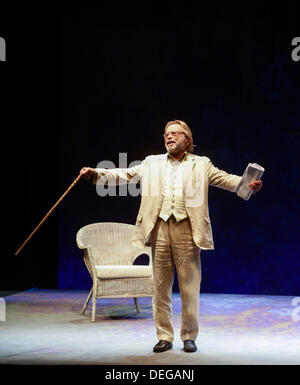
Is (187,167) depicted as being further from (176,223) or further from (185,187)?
(176,223)

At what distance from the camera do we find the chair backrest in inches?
223

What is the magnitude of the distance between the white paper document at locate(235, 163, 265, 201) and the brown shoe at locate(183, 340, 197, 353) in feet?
3.21

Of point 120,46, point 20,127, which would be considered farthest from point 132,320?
point 120,46

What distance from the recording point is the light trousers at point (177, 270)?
384 cm

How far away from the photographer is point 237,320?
204 inches

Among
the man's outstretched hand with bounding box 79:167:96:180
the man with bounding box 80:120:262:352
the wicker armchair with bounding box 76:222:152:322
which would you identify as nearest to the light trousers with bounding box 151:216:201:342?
the man with bounding box 80:120:262:352

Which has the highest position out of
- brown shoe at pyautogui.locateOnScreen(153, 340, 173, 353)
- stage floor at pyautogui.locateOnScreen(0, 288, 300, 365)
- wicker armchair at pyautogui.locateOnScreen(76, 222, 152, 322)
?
wicker armchair at pyautogui.locateOnScreen(76, 222, 152, 322)

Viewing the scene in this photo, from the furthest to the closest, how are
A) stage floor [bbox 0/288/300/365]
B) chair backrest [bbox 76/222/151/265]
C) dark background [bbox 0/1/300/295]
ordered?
1. dark background [bbox 0/1/300/295]
2. chair backrest [bbox 76/222/151/265]
3. stage floor [bbox 0/288/300/365]

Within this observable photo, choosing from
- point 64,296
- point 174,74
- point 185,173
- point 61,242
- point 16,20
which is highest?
point 16,20

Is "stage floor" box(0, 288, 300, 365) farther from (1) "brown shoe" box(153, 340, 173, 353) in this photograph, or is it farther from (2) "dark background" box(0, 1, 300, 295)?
(2) "dark background" box(0, 1, 300, 295)

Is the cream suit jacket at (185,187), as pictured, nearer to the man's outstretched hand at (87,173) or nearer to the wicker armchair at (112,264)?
the man's outstretched hand at (87,173)

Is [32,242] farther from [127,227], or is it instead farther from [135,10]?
[135,10]

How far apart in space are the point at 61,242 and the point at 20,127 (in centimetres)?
143

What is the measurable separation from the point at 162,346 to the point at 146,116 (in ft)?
12.3
